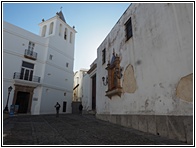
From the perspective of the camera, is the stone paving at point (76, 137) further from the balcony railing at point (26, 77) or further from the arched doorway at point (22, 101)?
the arched doorway at point (22, 101)

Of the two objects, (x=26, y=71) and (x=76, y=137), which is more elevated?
(x=26, y=71)

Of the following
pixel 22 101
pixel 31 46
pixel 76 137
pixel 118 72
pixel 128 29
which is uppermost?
pixel 31 46

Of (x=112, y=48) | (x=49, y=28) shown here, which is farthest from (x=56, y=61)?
(x=112, y=48)

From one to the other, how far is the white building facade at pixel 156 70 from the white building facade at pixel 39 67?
12689 millimetres

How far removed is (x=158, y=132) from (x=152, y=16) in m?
4.54

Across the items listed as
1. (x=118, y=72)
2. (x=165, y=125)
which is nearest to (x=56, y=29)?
(x=118, y=72)

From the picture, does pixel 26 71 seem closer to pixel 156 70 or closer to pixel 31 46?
pixel 31 46

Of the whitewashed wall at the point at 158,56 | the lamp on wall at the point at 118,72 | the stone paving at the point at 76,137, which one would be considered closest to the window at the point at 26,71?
the stone paving at the point at 76,137

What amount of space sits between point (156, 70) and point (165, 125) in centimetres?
193

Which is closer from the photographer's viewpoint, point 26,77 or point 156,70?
point 156,70

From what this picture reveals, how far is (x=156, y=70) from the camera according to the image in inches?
196

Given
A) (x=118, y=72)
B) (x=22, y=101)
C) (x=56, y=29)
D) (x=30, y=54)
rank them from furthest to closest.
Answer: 1. (x=56, y=29)
2. (x=30, y=54)
3. (x=22, y=101)
4. (x=118, y=72)

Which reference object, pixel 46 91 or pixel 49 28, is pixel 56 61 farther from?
pixel 49 28

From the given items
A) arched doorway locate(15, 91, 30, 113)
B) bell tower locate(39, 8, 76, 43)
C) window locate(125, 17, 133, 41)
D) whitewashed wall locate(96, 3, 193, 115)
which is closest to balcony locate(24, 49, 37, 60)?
arched doorway locate(15, 91, 30, 113)
